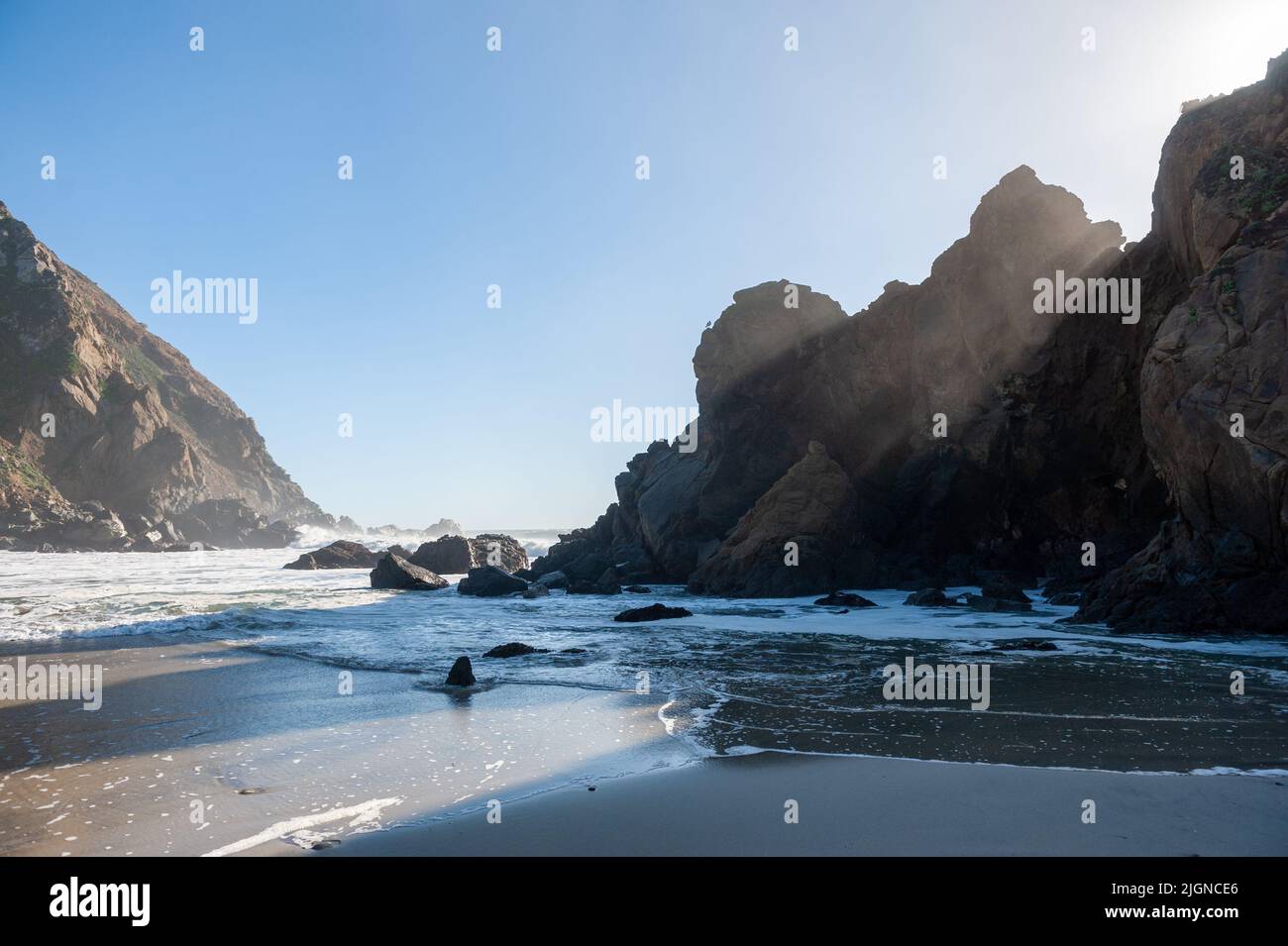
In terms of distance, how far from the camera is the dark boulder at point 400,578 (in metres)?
35.1

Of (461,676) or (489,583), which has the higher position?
(461,676)

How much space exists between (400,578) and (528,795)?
101 feet

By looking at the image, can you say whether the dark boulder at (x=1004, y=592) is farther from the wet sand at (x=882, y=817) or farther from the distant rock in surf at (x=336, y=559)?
the distant rock in surf at (x=336, y=559)

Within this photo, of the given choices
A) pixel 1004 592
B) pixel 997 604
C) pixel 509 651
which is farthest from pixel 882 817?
pixel 1004 592

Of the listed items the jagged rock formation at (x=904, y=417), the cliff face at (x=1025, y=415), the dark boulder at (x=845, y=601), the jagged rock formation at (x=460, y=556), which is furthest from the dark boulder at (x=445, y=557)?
the dark boulder at (x=845, y=601)

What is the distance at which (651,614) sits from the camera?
22219 millimetres

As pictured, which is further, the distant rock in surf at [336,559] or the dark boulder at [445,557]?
the distant rock in surf at [336,559]

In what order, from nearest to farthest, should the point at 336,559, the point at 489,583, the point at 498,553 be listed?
1. the point at 489,583
2. the point at 498,553
3. the point at 336,559

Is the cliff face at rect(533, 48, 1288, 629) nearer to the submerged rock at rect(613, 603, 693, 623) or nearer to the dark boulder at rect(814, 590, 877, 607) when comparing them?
the dark boulder at rect(814, 590, 877, 607)

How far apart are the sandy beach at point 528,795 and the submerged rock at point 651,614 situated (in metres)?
12.5

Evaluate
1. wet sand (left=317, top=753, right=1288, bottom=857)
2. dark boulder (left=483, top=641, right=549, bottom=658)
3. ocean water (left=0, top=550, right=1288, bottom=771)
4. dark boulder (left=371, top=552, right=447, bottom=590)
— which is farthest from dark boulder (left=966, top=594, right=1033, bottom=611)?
dark boulder (left=371, top=552, right=447, bottom=590)

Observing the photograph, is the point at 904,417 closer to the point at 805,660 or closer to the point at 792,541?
the point at 792,541

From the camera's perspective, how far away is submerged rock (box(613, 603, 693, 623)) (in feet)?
71.9
